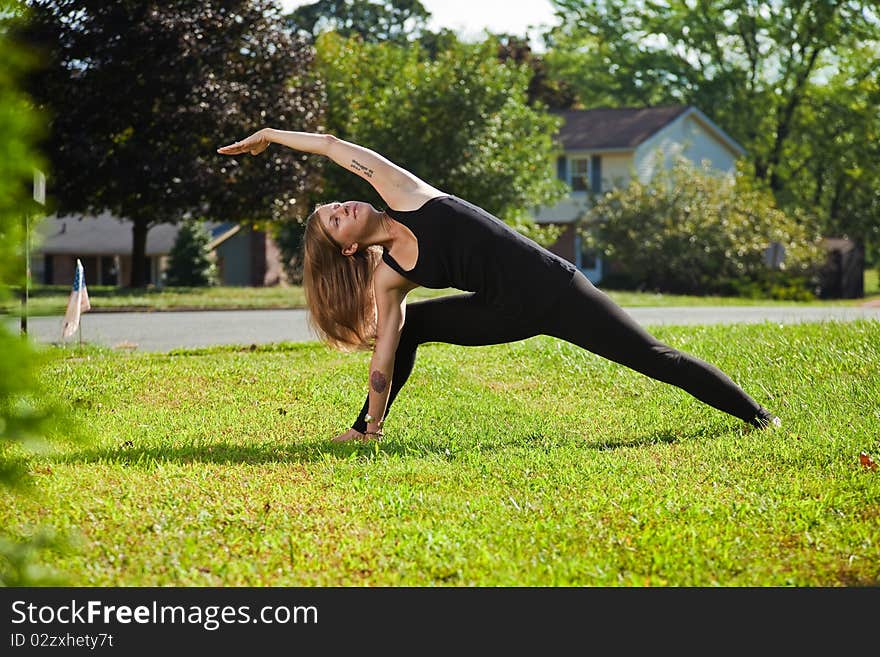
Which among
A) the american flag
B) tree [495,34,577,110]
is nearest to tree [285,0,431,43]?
tree [495,34,577,110]

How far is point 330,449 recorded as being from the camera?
593cm

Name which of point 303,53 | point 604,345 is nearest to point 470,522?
point 604,345

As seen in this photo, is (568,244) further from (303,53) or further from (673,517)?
(673,517)

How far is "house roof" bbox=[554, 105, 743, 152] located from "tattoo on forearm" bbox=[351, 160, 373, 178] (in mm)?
36015

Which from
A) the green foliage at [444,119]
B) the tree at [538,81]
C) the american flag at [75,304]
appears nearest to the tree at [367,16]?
the tree at [538,81]

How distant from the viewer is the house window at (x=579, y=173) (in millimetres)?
42656

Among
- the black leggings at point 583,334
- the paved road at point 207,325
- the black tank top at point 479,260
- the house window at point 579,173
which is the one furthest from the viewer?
the house window at point 579,173

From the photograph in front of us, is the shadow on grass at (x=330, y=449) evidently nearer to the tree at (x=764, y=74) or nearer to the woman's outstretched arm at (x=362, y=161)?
the woman's outstretched arm at (x=362, y=161)

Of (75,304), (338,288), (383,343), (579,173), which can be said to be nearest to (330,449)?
(383,343)

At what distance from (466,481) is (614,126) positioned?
39391mm

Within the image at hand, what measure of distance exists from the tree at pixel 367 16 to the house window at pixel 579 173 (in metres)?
26.2

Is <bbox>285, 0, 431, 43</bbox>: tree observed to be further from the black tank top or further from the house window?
the black tank top

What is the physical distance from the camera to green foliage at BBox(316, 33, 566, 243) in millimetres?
31656

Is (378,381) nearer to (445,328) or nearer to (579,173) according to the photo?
(445,328)
